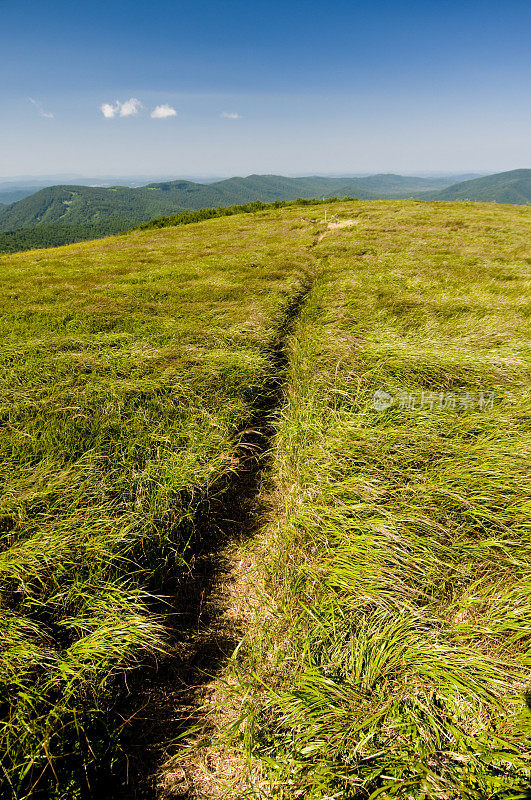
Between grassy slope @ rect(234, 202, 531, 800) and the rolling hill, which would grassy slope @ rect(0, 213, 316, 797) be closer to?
the rolling hill

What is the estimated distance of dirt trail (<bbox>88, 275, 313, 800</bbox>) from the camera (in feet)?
8.28

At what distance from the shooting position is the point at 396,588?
3100 mm

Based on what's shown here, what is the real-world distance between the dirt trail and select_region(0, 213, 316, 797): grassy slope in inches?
9.3

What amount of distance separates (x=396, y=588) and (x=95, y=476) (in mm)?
3891

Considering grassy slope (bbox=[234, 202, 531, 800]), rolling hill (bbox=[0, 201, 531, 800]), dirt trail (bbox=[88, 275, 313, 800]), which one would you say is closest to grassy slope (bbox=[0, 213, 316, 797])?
rolling hill (bbox=[0, 201, 531, 800])

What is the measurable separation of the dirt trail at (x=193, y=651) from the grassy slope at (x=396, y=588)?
38cm

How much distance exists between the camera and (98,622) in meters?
2.90

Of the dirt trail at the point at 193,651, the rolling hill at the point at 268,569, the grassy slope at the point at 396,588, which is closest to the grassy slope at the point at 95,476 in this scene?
the rolling hill at the point at 268,569

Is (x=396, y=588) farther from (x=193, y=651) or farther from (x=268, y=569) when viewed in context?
(x=193, y=651)

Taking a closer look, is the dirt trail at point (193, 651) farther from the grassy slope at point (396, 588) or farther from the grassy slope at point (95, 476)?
the grassy slope at point (396, 588)

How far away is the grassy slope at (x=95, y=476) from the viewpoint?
2.56m

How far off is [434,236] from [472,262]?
8859 millimetres

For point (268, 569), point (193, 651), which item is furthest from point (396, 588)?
point (193, 651)

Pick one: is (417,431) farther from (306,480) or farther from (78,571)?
(78,571)
